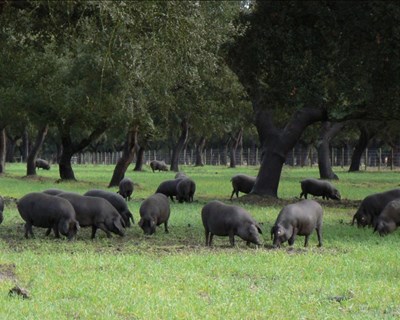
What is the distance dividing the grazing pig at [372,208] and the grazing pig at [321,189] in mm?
8986

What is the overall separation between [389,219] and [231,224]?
163 inches

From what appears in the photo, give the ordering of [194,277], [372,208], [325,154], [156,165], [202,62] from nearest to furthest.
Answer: [194,277]
[372,208]
[202,62]
[325,154]
[156,165]

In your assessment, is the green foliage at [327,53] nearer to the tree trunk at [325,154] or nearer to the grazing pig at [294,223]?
the grazing pig at [294,223]

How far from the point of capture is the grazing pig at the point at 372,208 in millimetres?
17906

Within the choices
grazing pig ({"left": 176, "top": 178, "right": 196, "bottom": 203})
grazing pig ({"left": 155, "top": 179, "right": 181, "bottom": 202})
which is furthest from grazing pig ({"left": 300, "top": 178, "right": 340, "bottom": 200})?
grazing pig ({"left": 155, "top": 179, "right": 181, "bottom": 202})

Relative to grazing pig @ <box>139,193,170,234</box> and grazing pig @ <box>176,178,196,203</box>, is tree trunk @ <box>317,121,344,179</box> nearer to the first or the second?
grazing pig @ <box>176,178,196,203</box>

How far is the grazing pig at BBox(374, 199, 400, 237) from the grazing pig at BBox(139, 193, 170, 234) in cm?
467

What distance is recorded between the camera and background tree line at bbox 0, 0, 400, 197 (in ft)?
43.9

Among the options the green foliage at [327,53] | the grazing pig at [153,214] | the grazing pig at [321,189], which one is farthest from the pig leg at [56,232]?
the grazing pig at [321,189]

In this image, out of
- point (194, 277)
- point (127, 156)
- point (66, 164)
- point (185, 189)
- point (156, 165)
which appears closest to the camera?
point (194, 277)

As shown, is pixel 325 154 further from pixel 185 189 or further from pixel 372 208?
pixel 372 208

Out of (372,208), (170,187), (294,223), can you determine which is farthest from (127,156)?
(294,223)

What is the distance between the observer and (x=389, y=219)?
16.1m

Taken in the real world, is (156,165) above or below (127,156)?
below
